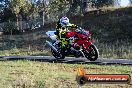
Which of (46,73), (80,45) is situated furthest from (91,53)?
(46,73)

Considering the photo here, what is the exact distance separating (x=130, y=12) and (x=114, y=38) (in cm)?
1083

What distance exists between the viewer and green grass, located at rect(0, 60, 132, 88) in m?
13.6

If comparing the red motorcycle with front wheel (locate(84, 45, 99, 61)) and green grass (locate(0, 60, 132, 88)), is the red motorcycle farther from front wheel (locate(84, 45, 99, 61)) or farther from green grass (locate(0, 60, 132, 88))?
green grass (locate(0, 60, 132, 88))

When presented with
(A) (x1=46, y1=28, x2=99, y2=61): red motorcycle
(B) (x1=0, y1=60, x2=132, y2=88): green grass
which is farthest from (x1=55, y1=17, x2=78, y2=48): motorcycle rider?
(B) (x1=0, y1=60, x2=132, y2=88): green grass

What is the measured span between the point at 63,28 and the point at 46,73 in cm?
857

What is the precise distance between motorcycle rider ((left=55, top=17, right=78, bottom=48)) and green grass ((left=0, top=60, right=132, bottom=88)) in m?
4.62

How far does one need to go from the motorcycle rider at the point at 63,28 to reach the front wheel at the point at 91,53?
58 cm

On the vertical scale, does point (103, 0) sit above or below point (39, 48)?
above

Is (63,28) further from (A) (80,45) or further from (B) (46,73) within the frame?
(B) (46,73)

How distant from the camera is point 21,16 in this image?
95.0m

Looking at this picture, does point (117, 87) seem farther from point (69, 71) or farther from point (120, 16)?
point (120, 16)

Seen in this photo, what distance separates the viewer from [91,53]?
8.18 m

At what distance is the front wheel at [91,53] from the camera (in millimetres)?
8053

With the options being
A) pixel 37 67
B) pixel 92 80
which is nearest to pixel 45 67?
pixel 37 67
